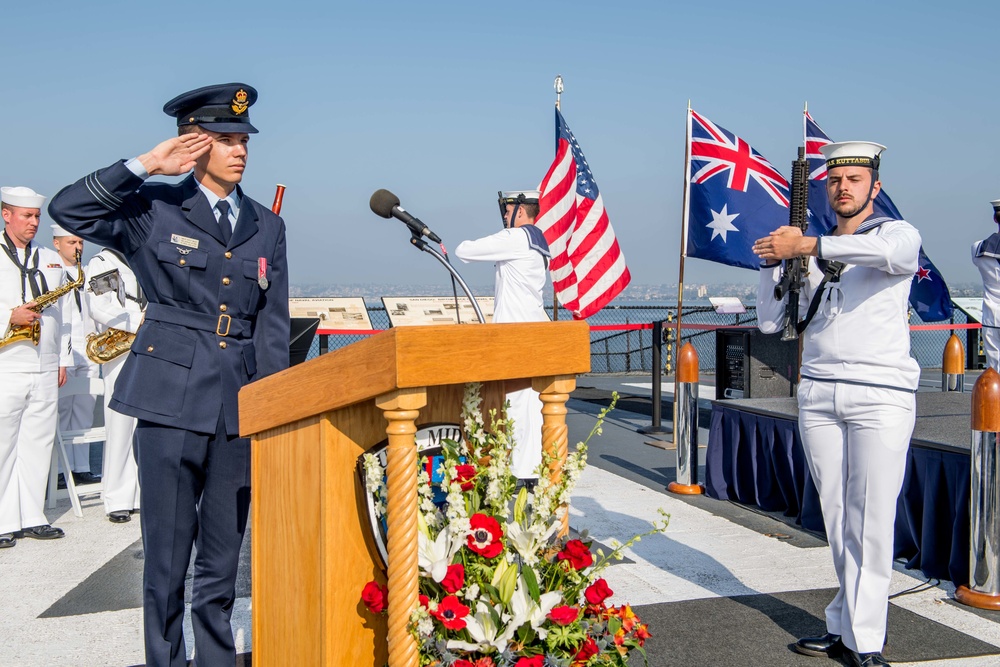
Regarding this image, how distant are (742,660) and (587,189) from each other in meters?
6.33

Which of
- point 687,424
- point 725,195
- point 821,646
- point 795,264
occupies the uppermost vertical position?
point 725,195

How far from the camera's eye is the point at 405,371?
203cm

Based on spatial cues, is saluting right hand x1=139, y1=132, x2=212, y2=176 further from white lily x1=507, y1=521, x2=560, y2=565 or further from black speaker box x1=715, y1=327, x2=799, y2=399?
black speaker box x1=715, y1=327, x2=799, y2=399

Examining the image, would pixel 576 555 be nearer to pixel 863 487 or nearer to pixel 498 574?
pixel 498 574

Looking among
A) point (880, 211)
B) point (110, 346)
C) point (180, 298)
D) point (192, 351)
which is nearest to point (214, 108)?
point (180, 298)

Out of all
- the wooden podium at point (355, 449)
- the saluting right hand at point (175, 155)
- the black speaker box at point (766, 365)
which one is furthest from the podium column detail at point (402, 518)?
the black speaker box at point (766, 365)

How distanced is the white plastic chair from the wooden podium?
16.1 ft

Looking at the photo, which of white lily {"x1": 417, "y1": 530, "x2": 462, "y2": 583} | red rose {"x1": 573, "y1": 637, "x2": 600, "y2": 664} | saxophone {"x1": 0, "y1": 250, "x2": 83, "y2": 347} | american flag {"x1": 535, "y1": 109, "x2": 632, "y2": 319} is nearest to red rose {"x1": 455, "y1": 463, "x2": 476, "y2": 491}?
white lily {"x1": 417, "y1": 530, "x2": 462, "y2": 583}

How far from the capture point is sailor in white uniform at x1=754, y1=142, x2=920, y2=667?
3.71 metres

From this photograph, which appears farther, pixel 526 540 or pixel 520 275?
pixel 520 275

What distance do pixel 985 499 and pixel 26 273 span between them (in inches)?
235

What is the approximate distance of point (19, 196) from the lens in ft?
20.5

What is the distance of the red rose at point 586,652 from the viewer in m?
2.33

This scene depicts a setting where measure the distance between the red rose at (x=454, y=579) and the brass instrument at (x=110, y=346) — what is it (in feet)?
17.4
